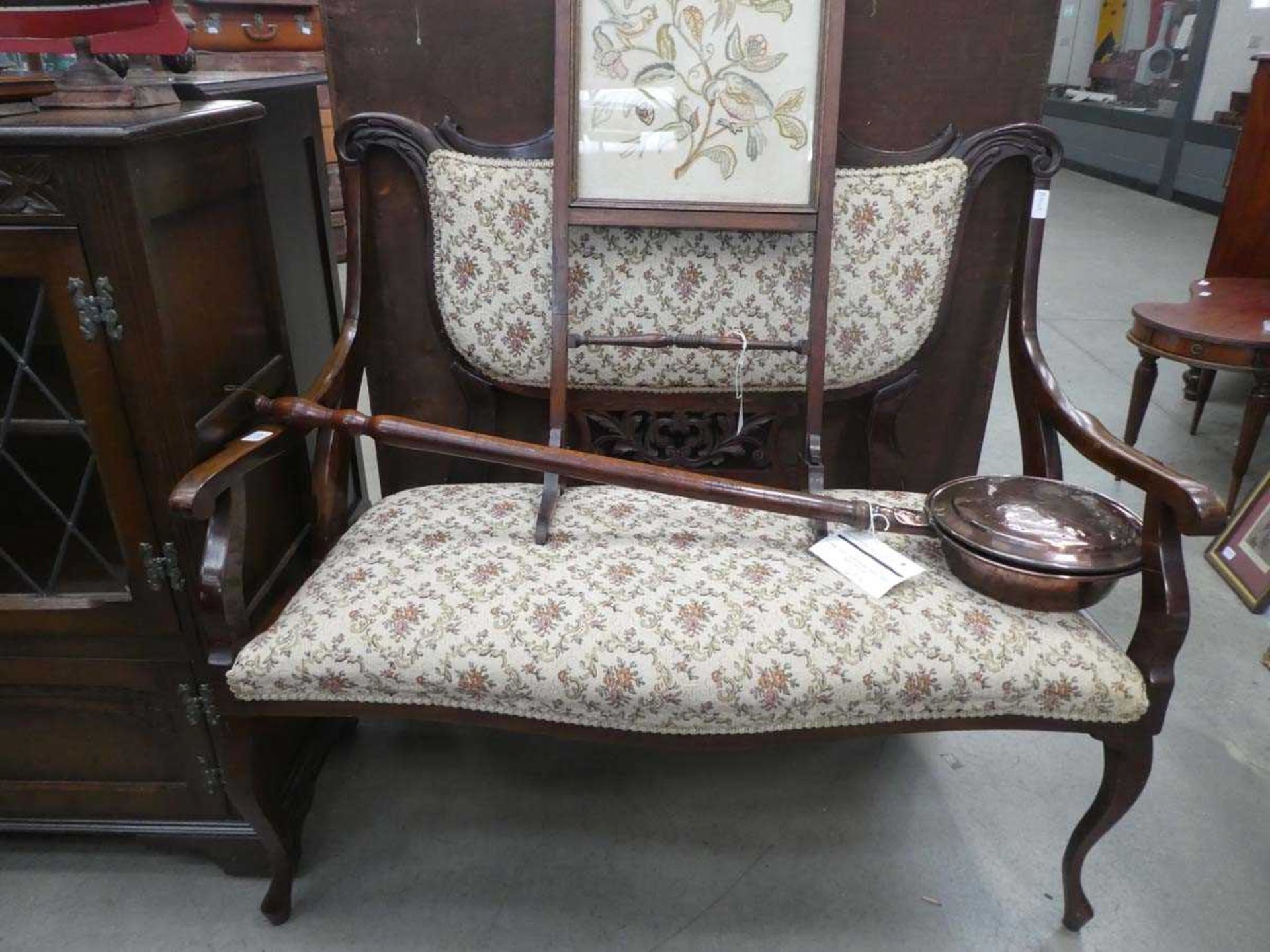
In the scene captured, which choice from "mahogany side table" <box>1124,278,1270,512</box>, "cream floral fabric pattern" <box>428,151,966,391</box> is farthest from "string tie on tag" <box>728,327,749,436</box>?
"mahogany side table" <box>1124,278,1270,512</box>

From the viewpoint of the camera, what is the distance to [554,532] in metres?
1.49

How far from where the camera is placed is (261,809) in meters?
1.38

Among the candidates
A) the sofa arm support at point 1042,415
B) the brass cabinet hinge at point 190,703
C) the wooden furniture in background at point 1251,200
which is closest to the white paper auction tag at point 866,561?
the sofa arm support at point 1042,415

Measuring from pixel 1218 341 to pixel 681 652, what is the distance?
7.11 ft

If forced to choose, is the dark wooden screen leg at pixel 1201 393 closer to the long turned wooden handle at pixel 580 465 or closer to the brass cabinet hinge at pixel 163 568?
the long turned wooden handle at pixel 580 465

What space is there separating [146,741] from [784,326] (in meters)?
1.34

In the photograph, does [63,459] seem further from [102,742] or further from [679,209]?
[679,209]

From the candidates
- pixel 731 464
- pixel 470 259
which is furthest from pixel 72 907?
pixel 731 464

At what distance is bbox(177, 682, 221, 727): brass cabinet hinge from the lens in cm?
145

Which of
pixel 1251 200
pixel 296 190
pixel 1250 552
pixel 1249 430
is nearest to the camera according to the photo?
pixel 296 190

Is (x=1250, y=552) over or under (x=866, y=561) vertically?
under

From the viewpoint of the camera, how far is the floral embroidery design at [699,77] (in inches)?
58.6

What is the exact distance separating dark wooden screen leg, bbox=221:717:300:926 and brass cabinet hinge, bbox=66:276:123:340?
0.58 m

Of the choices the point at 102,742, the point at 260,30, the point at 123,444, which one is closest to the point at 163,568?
the point at 123,444
